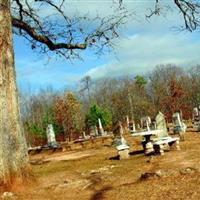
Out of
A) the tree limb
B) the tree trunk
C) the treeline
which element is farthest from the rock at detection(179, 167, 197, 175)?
the treeline

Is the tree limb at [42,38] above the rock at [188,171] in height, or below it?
above

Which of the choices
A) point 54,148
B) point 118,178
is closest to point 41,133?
point 54,148

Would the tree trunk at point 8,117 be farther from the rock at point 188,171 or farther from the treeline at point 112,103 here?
the treeline at point 112,103

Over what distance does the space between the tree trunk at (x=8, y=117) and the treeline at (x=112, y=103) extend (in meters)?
41.4

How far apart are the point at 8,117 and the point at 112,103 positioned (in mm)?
65131

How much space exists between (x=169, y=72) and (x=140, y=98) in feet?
30.4

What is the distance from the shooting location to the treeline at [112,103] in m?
55.3

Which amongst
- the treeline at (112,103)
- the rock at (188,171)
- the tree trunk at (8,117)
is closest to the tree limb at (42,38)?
the tree trunk at (8,117)

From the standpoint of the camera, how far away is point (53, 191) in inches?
408

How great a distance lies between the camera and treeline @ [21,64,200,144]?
2178 inches

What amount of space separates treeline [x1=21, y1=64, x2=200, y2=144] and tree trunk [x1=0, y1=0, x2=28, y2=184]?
4142cm

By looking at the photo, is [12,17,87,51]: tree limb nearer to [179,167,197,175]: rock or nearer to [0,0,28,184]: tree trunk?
[0,0,28,184]: tree trunk

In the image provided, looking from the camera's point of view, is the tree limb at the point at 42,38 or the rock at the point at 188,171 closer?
the rock at the point at 188,171

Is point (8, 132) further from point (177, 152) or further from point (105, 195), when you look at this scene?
point (177, 152)
